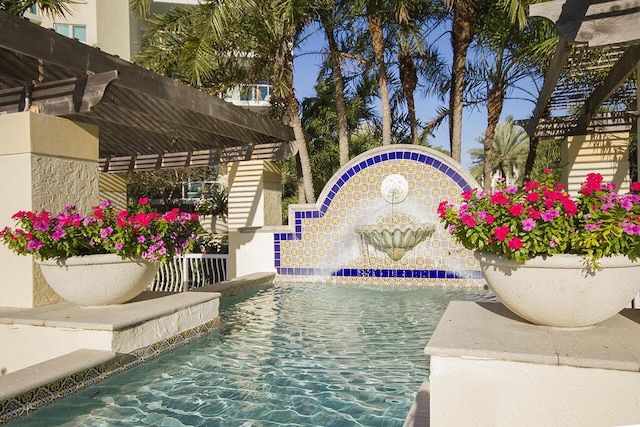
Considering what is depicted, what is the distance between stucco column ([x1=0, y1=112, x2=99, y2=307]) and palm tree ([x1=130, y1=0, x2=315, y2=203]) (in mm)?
3828

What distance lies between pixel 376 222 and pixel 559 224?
270 inches

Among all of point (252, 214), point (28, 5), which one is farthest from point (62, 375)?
point (28, 5)

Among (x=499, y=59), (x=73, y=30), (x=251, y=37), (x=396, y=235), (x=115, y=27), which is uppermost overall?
(x=115, y=27)

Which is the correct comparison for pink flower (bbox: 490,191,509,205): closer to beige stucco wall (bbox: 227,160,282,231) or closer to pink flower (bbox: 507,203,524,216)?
pink flower (bbox: 507,203,524,216)

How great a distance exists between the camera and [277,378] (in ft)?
13.3

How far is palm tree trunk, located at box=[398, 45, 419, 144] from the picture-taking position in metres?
13.6

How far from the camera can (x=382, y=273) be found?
9.45 meters

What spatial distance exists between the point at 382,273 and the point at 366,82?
7.64m

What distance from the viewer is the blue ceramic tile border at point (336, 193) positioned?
907cm

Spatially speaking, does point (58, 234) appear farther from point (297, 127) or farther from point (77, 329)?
point (297, 127)

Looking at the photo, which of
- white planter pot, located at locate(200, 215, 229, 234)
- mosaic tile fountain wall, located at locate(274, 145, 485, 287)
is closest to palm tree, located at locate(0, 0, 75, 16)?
mosaic tile fountain wall, located at locate(274, 145, 485, 287)

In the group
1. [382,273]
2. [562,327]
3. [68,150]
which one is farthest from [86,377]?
[382,273]

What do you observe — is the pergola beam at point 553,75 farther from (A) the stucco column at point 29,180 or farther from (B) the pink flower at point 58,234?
(A) the stucco column at point 29,180

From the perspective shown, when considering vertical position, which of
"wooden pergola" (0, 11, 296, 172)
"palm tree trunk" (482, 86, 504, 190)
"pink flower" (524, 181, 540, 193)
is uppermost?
"palm tree trunk" (482, 86, 504, 190)
